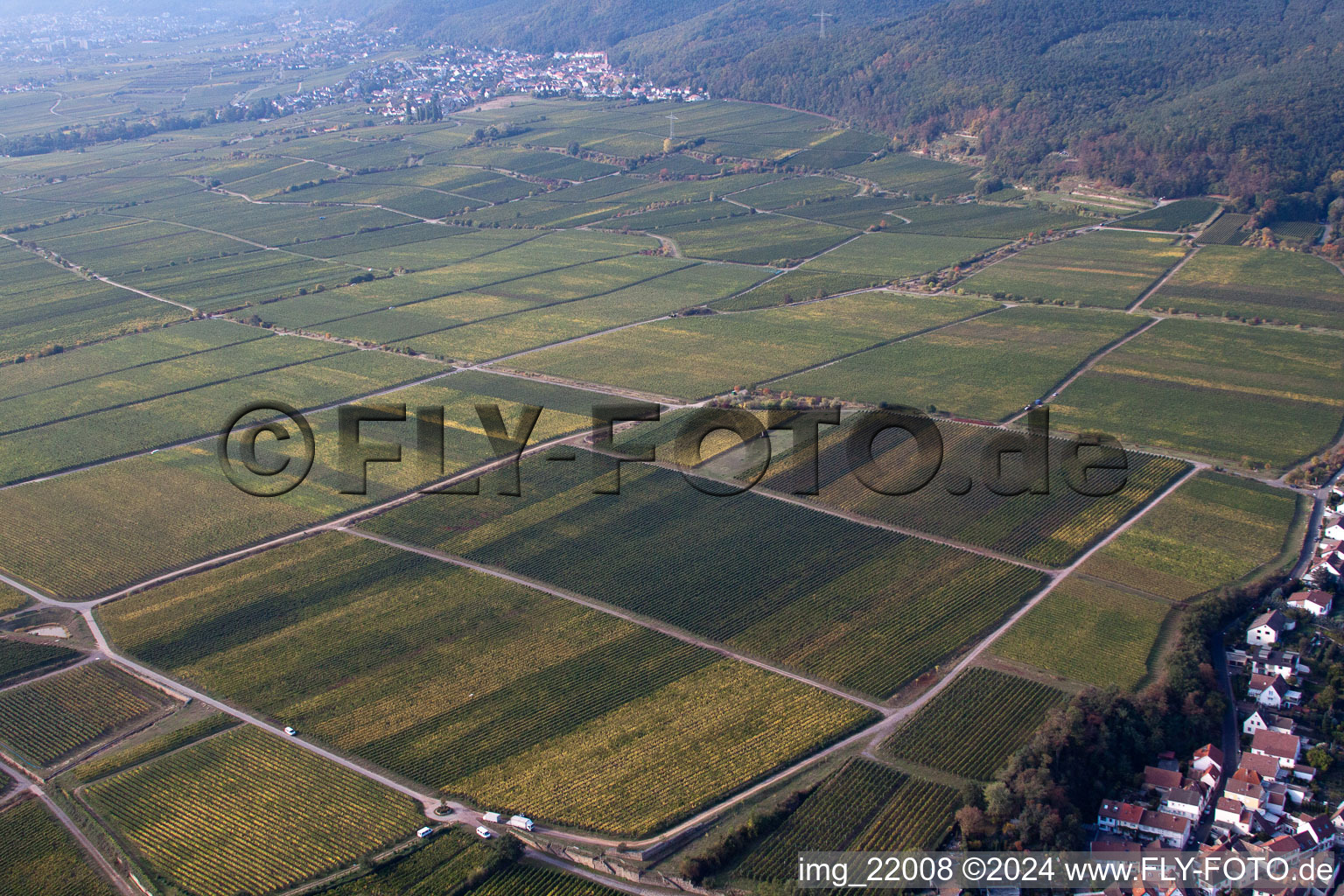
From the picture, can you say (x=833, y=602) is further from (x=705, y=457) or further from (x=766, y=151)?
(x=766, y=151)

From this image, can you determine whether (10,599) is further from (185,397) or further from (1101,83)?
(1101,83)

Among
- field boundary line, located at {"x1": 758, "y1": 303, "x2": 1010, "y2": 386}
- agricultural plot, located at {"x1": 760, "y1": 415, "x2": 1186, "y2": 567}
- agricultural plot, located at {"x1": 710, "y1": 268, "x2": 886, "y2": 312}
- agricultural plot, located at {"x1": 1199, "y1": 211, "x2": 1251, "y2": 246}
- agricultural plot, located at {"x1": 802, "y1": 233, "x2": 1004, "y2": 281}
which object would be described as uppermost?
agricultural plot, located at {"x1": 1199, "y1": 211, "x2": 1251, "y2": 246}

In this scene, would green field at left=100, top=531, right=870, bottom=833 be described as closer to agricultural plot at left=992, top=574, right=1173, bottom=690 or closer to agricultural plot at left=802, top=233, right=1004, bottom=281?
agricultural plot at left=992, top=574, right=1173, bottom=690

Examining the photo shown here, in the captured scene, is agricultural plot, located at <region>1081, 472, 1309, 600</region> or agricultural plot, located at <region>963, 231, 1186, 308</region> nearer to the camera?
agricultural plot, located at <region>1081, 472, 1309, 600</region>

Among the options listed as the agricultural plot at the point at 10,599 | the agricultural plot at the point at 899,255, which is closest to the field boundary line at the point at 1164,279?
the agricultural plot at the point at 899,255

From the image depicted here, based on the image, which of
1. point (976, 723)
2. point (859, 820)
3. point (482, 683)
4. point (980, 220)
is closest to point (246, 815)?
point (482, 683)

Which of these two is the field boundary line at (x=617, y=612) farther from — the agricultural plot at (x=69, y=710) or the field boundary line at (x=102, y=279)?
the field boundary line at (x=102, y=279)

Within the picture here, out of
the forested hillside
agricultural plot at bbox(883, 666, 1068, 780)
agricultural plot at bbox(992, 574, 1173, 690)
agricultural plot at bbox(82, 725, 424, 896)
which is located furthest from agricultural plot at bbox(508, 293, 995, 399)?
the forested hillside
